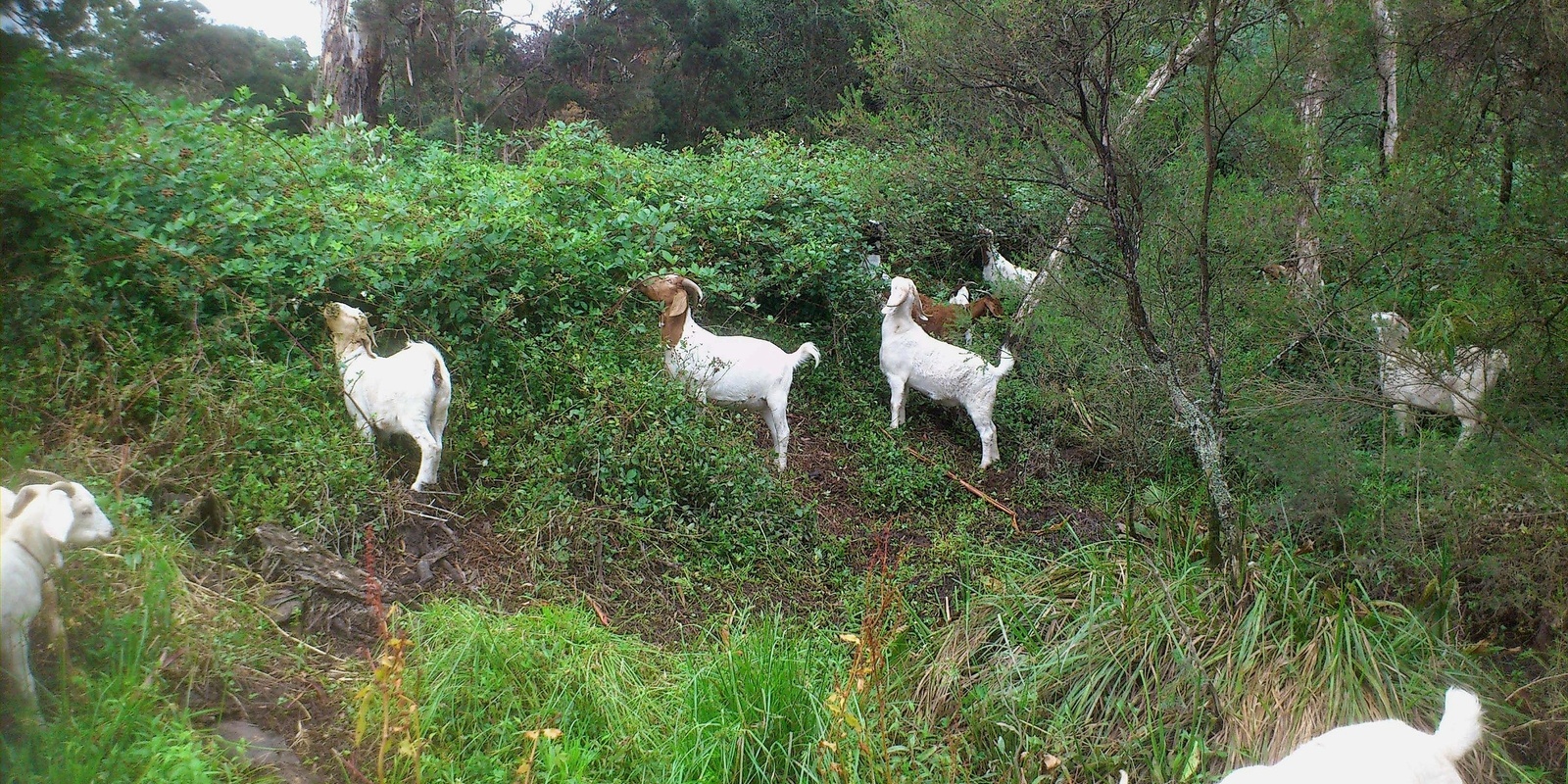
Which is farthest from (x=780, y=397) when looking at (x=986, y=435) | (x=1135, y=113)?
(x=1135, y=113)

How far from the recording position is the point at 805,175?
9164mm

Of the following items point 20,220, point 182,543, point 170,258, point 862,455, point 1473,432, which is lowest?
point 862,455

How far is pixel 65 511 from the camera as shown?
267 cm

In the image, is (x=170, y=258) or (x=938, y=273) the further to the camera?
(x=938, y=273)

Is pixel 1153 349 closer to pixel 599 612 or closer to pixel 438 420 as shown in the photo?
pixel 599 612

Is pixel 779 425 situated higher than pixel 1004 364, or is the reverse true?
pixel 1004 364

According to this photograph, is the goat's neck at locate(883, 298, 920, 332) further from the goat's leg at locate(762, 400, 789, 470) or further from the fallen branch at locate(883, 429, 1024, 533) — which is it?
the goat's leg at locate(762, 400, 789, 470)

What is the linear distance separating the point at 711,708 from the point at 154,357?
11.0ft

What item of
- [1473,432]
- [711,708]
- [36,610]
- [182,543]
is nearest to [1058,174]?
[1473,432]

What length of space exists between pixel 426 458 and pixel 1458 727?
4467mm

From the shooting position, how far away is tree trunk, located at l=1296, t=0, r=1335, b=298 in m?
5.88

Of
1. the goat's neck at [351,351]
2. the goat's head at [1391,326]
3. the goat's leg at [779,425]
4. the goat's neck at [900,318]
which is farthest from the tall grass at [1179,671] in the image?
the goat's neck at [900,318]

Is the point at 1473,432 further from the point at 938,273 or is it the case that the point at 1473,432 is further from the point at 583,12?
the point at 583,12

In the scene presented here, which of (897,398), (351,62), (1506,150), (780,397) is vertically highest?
(351,62)
